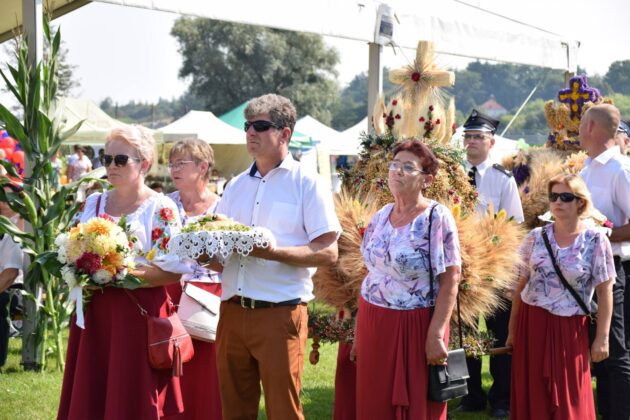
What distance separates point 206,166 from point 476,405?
292cm

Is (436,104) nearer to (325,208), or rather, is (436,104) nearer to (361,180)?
(361,180)

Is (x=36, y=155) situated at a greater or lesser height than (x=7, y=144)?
lesser

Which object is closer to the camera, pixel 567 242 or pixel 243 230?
pixel 243 230

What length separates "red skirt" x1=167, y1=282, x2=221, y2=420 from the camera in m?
5.25

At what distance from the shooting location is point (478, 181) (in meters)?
6.89

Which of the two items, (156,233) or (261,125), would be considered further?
(156,233)

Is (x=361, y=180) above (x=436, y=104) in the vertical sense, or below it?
below

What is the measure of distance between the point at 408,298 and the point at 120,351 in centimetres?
152

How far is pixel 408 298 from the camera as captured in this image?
14.5ft

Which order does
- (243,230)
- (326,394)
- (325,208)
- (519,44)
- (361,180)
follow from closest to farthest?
(243,230)
(325,208)
(361,180)
(326,394)
(519,44)

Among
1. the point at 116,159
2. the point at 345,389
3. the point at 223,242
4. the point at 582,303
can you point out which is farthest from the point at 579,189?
the point at 116,159

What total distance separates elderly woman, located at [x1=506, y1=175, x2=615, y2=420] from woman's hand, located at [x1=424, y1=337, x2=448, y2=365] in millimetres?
1314

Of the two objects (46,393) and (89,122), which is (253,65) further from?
(46,393)

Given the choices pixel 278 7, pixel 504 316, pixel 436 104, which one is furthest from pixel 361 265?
pixel 278 7
